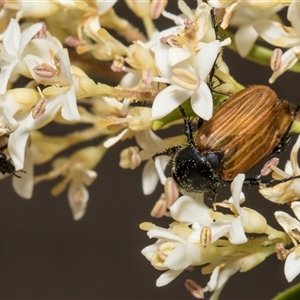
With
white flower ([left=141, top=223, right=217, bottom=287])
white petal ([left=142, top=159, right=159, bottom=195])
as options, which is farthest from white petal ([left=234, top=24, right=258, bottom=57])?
white flower ([left=141, top=223, right=217, bottom=287])

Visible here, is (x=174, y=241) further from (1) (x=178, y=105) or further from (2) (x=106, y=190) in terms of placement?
(2) (x=106, y=190)

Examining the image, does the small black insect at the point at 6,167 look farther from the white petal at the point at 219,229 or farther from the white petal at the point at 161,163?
the white petal at the point at 219,229

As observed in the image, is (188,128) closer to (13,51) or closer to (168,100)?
(168,100)

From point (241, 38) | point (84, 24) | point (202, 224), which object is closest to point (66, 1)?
point (84, 24)

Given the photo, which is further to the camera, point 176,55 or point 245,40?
point 245,40

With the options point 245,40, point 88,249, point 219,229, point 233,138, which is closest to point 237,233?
point 219,229

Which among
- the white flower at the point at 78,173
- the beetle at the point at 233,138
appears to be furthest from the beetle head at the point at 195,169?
the white flower at the point at 78,173

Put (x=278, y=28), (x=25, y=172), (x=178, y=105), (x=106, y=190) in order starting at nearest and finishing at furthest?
(x=178, y=105)
(x=278, y=28)
(x=25, y=172)
(x=106, y=190)
